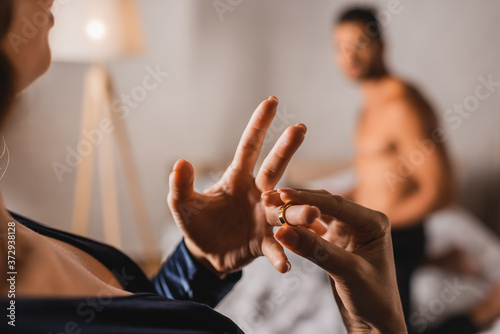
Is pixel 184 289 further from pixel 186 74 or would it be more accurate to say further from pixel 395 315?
pixel 186 74

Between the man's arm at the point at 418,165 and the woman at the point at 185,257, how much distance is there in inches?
37.7

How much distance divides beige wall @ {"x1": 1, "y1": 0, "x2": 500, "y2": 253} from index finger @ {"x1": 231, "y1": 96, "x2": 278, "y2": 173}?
2.00 m

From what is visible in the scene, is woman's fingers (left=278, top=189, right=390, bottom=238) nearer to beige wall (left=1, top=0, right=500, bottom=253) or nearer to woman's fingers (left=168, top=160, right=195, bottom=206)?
woman's fingers (left=168, top=160, right=195, bottom=206)

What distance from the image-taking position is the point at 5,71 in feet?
1.36

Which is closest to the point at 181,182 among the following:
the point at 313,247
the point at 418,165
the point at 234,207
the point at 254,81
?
the point at 234,207

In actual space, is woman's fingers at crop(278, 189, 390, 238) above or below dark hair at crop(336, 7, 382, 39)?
below

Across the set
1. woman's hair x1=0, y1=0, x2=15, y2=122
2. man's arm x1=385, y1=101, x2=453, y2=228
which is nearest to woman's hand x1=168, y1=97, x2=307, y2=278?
woman's hair x1=0, y1=0, x2=15, y2=122

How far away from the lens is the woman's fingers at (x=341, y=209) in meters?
0.48

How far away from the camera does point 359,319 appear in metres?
0.51

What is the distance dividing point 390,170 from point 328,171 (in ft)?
3.52

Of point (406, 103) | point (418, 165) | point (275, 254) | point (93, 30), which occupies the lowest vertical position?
point (418, 165)

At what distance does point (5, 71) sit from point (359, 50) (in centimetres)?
152

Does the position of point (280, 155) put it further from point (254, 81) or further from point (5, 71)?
point (254, 81)

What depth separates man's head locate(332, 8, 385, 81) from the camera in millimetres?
1708
